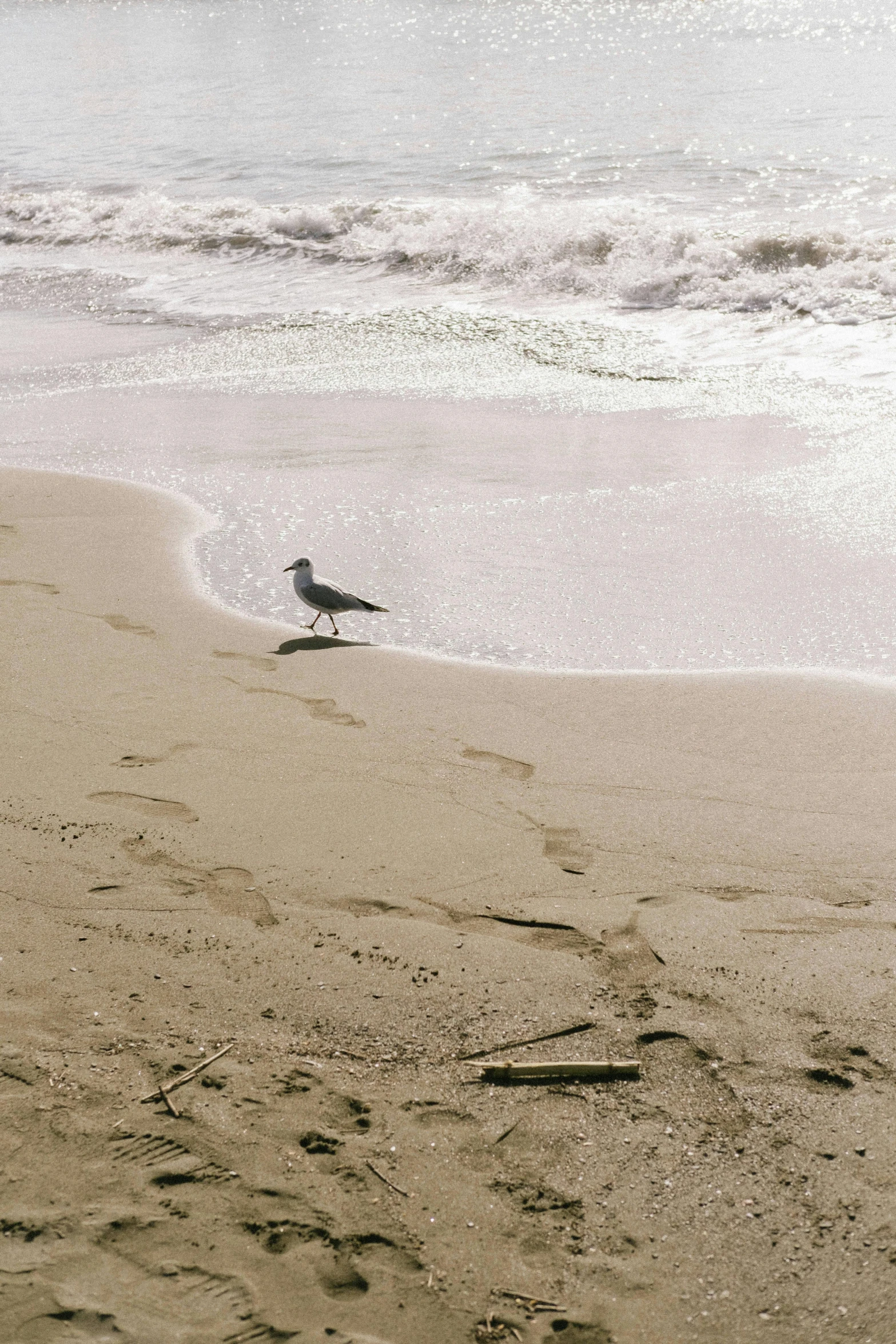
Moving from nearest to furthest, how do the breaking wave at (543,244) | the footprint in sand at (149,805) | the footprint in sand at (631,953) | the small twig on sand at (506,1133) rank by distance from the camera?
the small twig on sand at (506,1133)
the footprint in sand at (631,953)
the footprint in sand at (149,805)
the breaking wave at (543,244)

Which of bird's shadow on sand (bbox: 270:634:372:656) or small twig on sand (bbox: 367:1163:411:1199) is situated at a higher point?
bird's shadow on sand (bbox: 270:634:372:656)

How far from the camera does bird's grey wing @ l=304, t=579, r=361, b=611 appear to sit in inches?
188

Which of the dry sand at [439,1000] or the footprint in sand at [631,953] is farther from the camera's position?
the footprint in sand at [631,953]

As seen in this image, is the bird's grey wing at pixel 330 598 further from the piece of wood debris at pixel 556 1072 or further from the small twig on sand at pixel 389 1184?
the small twig on sand at pixel 389 1184

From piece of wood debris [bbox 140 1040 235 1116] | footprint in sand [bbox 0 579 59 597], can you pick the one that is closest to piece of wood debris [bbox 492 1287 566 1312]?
piece of wood debris [bbox 140 1040 235 1116]

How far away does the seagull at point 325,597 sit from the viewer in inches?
188

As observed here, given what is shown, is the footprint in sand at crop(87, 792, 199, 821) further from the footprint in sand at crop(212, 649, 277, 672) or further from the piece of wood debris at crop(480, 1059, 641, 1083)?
the piece of wood debris at crop(480, 1059, 641, 1083)

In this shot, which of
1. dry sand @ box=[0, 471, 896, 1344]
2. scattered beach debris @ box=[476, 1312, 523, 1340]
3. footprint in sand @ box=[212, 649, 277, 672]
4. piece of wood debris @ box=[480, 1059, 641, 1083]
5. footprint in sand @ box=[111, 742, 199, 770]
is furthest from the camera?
footprint in sand @ box=[212, 649, 277, 672]

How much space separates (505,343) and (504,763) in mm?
6392

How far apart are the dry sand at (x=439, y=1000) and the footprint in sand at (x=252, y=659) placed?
0.06m

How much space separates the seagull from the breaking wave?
650 cm

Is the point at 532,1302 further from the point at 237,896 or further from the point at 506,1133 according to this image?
the point at 237,896

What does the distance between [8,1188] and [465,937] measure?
1237 mm

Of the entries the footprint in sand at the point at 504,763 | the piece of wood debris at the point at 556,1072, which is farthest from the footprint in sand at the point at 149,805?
the piece of wood debris at the point at 556,1072
